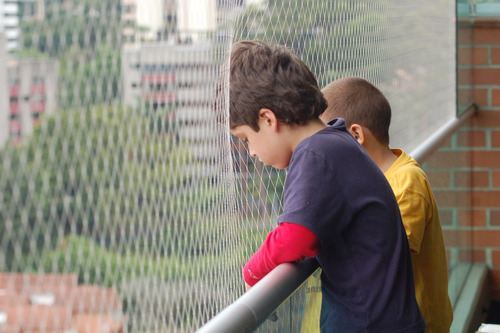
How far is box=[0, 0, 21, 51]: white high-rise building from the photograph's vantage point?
671mm

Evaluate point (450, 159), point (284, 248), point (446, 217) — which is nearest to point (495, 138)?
point (450, 159)

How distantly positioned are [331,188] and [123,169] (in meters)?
0.50

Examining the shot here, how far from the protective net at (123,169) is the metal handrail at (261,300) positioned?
8 cm

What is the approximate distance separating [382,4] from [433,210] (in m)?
0.81

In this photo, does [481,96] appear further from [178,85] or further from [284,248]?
[178,85]

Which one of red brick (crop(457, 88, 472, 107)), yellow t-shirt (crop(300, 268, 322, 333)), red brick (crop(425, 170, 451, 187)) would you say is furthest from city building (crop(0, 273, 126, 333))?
red brick (crop(457, 88, 472, 107))

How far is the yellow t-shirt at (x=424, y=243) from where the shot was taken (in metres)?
1.68

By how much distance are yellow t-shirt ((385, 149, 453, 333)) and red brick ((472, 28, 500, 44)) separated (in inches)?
105

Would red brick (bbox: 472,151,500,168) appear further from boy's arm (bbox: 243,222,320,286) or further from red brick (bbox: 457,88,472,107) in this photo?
boy's arm (bbox: 243,222,320,286)

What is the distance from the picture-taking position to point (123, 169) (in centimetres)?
85

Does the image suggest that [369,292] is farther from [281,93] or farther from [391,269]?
[281,93]

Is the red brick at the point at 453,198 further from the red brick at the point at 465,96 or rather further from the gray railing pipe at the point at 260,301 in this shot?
the gray railing pipe at the point at 260,301

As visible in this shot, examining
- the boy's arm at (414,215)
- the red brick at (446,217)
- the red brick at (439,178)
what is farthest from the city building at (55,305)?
the red brick at (446,217)

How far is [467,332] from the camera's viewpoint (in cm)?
333
